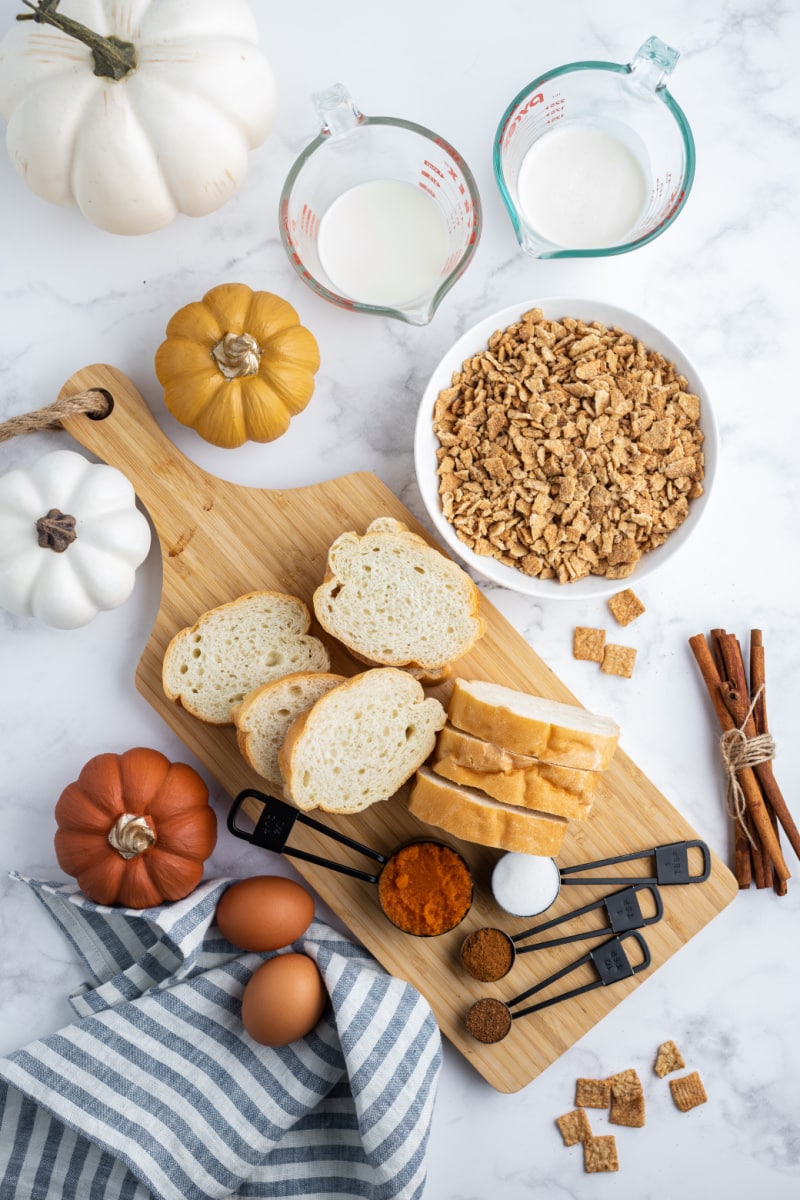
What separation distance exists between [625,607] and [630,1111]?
4.00ft

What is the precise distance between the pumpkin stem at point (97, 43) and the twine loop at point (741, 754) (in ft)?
6.31

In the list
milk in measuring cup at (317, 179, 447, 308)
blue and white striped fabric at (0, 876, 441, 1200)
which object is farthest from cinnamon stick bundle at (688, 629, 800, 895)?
milk in measuring cup at (317, 179, 447, 308)

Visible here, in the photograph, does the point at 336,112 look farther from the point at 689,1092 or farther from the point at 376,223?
the point at 689,1092

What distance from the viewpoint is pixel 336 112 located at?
1960 millimetres

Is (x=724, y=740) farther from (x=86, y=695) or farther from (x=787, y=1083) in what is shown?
(x=86, y=695)

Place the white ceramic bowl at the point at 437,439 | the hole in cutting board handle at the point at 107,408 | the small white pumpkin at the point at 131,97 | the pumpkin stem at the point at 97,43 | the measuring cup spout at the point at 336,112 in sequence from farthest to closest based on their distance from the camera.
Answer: the hole in cutting board handle at the point at 107,408 < the white ceramic bowl at the point at 437,439 < the measuring cup spout at the point at 336,112 < the small white pumpkin at the point at 131,97 < the pumpkin stem at the point at 97,43

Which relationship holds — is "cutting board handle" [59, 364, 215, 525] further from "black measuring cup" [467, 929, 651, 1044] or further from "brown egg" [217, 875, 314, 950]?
"black measuring cup" [467, 929, 651, 1044]

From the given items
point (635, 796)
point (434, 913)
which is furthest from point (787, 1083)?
point (434, 913)

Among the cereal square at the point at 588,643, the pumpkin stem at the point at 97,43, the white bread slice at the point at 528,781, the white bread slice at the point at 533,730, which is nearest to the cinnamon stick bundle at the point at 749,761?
the cereal square at the point at 588,643

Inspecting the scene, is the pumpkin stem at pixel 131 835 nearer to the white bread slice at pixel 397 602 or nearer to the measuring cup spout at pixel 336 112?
the white bread slice at pixel 397 602

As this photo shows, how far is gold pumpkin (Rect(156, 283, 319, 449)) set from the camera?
1949mm

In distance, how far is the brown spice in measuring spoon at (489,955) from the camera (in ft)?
6.72

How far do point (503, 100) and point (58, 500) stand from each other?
1.41m

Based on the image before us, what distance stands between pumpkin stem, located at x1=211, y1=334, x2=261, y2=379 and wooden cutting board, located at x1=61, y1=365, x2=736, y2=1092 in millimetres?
308
